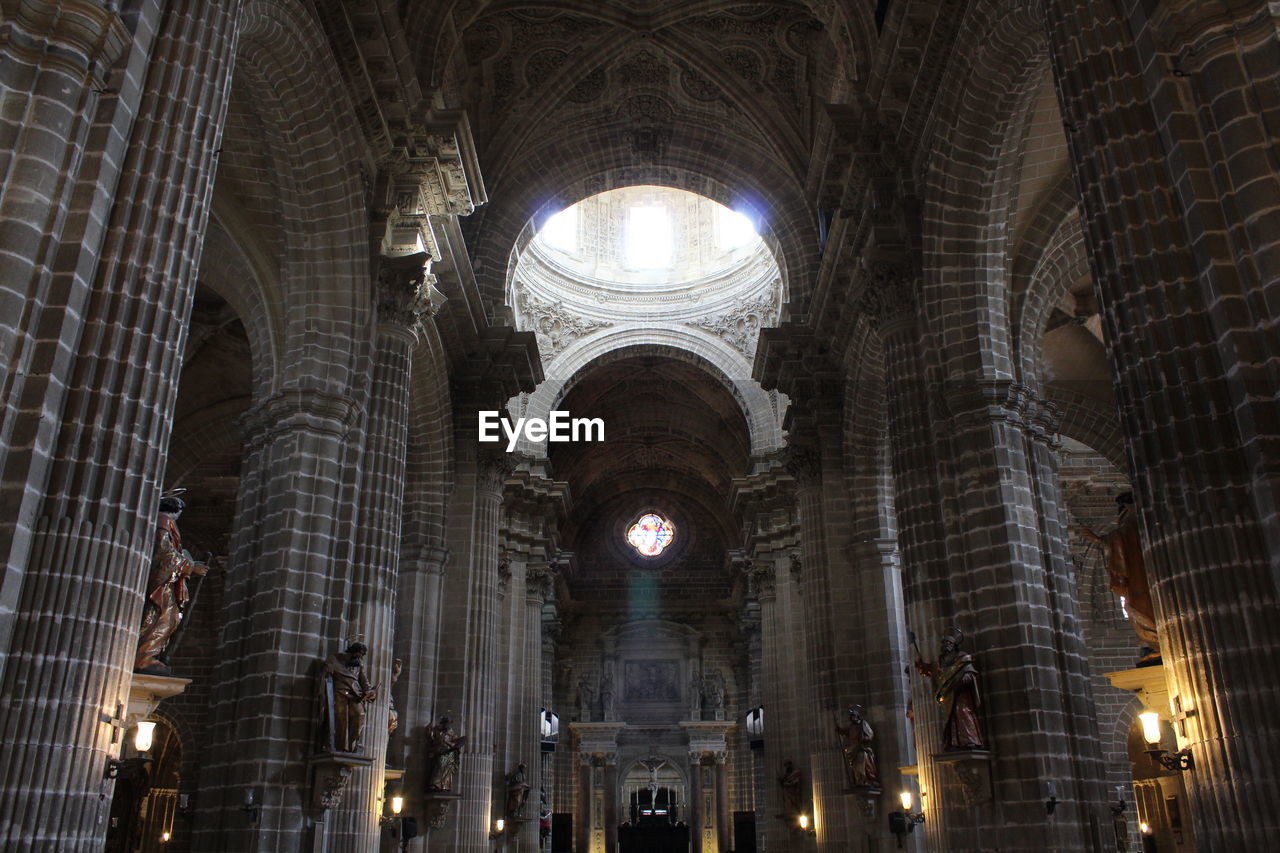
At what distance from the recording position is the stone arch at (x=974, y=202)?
13102 millimetres

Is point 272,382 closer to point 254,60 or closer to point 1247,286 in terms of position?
point 254,60

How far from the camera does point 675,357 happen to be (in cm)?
3253

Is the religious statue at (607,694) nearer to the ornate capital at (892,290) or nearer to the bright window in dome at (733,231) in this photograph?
the bright window in dome at (733,231)

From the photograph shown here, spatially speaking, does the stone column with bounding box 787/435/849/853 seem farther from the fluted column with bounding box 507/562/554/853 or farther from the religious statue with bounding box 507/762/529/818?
the fluted column with bounding box 507/562/554/853

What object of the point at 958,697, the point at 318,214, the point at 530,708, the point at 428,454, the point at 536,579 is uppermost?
the point at 318,214

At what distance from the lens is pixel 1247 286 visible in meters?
7.09

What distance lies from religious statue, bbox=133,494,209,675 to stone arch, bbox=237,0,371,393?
170 inches

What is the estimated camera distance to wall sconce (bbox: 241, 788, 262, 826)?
10867 mm

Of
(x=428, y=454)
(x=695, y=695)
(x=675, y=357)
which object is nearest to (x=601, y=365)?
(x=675, y=357)

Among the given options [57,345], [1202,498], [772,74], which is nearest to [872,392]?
[772,74]

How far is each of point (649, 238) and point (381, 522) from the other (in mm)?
22998

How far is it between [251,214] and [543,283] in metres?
17.3

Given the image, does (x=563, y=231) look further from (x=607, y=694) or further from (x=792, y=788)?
(x=607, y=694)

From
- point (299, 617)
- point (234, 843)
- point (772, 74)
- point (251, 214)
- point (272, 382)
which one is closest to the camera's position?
point (234, 843)
